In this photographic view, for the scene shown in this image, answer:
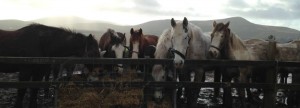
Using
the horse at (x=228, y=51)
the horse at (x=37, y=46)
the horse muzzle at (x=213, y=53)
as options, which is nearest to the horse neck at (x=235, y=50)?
the horse at (x=228, y=51)

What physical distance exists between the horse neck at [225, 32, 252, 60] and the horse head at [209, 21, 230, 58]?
0.66 ft

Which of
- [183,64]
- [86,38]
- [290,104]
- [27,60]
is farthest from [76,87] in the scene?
[290,104]

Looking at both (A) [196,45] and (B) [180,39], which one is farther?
(A) [196,45]

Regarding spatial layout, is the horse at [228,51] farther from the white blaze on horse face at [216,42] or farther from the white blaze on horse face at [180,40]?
the white blaze on horse face at [180,40]

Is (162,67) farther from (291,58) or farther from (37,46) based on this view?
(291,58)

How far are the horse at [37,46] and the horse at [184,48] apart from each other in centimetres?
Answer: 180

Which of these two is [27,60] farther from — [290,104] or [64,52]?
[290,104]

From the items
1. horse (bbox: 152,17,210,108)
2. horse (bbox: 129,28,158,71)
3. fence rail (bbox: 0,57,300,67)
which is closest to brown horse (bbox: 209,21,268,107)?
horse (bbox: 152,17,210,108)

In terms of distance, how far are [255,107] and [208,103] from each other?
143 cm

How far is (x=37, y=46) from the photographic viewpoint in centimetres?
892

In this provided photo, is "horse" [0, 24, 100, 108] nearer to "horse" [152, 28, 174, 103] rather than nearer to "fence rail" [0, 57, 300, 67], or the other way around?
"horse" [152, 28, 174, 103]

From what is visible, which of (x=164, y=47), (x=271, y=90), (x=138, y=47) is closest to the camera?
(x=271, y=90)

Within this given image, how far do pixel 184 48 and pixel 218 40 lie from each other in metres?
2.17

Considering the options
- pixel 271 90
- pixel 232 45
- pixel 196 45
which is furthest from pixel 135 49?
pixel 271 90
